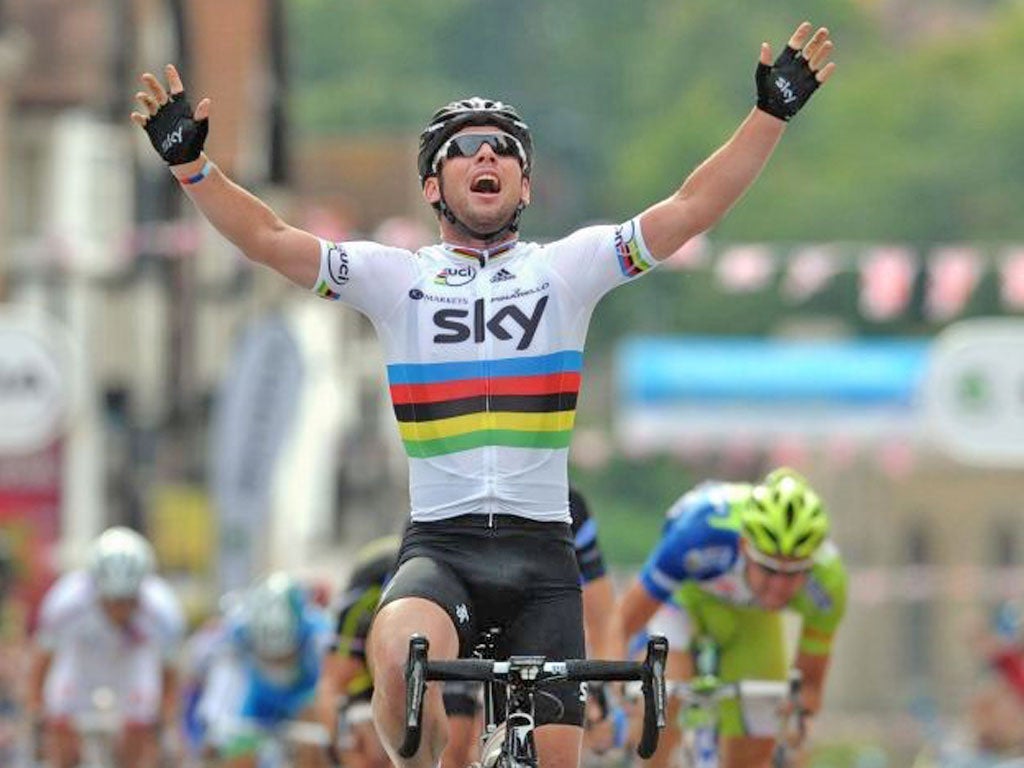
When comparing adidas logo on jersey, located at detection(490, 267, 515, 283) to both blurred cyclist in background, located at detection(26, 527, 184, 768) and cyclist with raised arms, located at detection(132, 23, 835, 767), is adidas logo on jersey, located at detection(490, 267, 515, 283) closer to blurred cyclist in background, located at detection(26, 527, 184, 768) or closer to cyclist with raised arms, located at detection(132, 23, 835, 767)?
cyclist with raised arms, located at detection(132, 23, 835, 767)

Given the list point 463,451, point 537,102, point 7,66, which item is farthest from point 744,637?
point 537,102

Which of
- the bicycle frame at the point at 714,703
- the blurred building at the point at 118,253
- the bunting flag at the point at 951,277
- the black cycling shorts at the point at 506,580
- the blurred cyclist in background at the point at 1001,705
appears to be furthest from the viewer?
the blurred building at the point at 118,253

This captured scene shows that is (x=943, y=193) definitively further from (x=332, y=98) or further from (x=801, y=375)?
(x=801, y=375)

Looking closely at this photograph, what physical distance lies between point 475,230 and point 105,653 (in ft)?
28.6

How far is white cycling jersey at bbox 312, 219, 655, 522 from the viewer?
1112cm

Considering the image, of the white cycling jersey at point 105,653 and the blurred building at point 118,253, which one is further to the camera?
the blurred building at point 118,253

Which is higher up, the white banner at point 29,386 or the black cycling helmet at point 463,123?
the white banner at point 29,386

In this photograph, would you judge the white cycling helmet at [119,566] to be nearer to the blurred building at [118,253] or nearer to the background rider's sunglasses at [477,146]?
the background rider's sunglasses at [477,146]

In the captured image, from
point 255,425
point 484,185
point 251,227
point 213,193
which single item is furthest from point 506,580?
point 255,425

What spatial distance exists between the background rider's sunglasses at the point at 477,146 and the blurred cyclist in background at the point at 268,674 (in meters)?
7.46

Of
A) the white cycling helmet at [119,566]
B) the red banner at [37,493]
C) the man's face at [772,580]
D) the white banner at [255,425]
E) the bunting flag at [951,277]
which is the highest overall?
the bunting flag at [951,277]

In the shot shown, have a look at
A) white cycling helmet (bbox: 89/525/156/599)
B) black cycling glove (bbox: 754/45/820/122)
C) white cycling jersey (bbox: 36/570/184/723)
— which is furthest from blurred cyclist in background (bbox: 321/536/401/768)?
black cycling glove (bbox: 754/45/820/122)

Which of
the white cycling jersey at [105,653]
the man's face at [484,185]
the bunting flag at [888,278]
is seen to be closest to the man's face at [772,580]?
the man's face at [484,185]

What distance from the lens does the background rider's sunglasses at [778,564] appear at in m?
13.7
